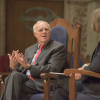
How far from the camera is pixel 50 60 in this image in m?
3.00

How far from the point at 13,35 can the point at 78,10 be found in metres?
1.75

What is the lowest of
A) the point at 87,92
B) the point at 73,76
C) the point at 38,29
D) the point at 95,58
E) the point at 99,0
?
the point at 87,92

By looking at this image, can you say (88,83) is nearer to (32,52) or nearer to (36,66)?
(36,66)

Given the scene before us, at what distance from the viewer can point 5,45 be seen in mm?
5902

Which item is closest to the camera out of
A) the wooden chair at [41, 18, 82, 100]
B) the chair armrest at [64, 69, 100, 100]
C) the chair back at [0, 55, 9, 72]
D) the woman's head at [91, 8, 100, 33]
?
the chair armrest at [64, 69, 100, 100]

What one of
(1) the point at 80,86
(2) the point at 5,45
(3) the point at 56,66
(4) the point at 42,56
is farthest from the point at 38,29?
(2) the point at 5,45

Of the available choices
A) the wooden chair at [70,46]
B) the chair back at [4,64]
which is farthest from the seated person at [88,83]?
the chair back at [4,64]

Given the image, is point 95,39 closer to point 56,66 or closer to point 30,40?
point 30,40

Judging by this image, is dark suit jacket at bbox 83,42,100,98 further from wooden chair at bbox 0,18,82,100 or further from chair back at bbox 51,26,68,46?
chair back at bbox 51,26,68,46

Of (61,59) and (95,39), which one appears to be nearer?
(61,59)

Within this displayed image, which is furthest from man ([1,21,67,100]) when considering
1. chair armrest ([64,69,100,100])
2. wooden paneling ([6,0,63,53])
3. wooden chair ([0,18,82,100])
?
wooden paneling ([6,0,63,53])

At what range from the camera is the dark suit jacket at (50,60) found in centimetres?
290

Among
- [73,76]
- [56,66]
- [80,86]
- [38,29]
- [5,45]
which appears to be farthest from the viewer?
[5,45]

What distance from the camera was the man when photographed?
8.97 ft
